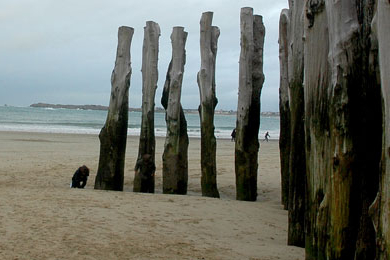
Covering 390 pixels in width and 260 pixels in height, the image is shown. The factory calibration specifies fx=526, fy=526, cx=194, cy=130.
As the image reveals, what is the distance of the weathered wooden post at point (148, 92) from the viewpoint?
8930 millimetres

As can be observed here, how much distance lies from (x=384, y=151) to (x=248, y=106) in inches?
221

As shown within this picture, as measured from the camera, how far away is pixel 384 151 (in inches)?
115

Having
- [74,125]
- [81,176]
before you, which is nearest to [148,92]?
[81,176]

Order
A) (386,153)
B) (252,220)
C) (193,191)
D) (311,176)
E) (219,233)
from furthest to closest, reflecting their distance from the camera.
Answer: (193,191) → (252,220) → (219,233) → (311,176) → (386,153)

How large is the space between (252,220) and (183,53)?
349 centimetres

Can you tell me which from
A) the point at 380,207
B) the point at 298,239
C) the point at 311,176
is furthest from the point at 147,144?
the point at 380,207

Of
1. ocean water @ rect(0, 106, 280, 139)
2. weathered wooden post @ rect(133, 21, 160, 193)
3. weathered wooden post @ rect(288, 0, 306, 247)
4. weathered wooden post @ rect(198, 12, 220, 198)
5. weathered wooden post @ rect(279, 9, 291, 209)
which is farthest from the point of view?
ocean water @ rect(0, 106, 280, 139)

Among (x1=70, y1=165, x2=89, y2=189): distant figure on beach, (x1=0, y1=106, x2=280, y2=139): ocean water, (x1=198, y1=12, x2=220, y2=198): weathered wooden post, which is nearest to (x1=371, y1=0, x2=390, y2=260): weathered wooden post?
(x1=198, y1=12, x2=220, y2=198): weathered wooden post

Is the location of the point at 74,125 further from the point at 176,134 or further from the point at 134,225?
the point at 134,225

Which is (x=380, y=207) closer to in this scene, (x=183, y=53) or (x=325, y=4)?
(x=325, y=4)

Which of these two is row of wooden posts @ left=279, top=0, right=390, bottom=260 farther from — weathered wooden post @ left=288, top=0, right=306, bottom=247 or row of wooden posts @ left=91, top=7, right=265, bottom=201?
row of wooden posts @ left=91, top=7, right=265, bottom=201

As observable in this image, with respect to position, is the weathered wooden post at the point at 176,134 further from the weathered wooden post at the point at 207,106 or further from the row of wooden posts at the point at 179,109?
the weathered wooden post at the point at 207,106

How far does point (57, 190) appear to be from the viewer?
8.61m

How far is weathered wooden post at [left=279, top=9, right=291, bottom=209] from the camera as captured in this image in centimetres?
774
